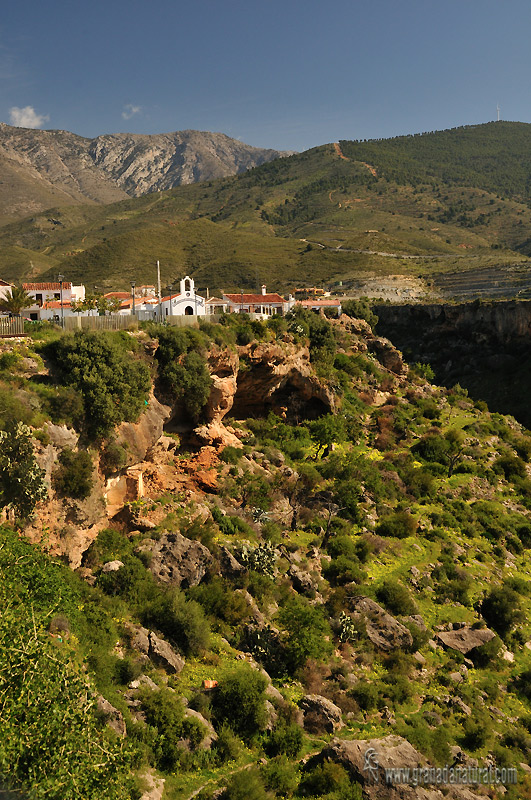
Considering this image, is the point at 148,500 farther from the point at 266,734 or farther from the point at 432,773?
the point at 432,773

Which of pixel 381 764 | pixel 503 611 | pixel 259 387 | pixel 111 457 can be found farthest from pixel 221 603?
pixel 259 387

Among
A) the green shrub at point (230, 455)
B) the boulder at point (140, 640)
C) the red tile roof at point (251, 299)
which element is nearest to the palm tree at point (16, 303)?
the green shrub at point (230, 455)

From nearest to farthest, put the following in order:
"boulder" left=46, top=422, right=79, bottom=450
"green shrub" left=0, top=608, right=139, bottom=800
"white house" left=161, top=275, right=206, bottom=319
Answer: "green shrub" left=0, top=608, right=139, bottom=800 → "boulder" left=46, top=422, right=79, bottom=450 → "white house" left=161, top=275, right=206, bottom=319

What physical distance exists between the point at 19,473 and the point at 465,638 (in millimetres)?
16811

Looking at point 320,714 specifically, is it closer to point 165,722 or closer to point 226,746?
point 226,746

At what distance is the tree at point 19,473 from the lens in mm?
14680

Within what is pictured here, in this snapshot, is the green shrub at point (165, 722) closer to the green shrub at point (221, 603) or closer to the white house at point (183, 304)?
the green shrub at point (221, 603)

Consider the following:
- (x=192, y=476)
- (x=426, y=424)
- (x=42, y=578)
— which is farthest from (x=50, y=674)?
(x=426, y=424)

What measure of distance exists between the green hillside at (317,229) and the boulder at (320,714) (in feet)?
267

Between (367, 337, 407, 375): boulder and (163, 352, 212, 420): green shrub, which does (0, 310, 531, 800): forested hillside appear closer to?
(163, 352, 212, 420): green shrub

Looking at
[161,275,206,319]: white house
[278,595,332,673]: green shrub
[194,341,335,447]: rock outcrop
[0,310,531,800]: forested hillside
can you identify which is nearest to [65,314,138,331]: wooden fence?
[0,310,531,800]: forested hillside

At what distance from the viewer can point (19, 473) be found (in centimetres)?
1480

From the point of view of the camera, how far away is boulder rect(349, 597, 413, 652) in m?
19.2

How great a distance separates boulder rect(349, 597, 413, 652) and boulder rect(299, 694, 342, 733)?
4.15m
